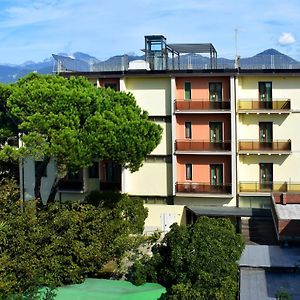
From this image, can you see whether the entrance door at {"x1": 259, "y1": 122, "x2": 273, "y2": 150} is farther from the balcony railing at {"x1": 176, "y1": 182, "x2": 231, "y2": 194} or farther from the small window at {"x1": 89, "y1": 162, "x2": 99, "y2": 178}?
the small window at {"x1": 89, "y1": 162, "x2": 99, "y2": 178}

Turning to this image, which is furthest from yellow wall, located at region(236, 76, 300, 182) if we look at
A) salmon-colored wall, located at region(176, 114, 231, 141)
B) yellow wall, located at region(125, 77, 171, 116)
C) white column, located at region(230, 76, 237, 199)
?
yellow wall, located at region(125, 77, 171, 116)

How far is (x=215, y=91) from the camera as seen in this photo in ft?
107

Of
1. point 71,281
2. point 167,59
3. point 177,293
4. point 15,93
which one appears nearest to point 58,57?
point 167,59

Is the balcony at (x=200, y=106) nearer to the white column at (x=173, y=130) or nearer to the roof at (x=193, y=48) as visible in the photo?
the white column at (x=173, y=130)

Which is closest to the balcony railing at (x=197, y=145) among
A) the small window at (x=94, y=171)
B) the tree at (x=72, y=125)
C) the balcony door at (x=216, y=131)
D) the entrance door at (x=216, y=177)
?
the balcony door at (x=216, y=131)

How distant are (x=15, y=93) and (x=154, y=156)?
10.4 meters

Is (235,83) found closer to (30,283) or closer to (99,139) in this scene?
(99,139)

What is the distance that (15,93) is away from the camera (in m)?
25.6

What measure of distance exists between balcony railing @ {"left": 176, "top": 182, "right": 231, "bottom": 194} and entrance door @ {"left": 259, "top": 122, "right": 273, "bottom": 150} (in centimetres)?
322

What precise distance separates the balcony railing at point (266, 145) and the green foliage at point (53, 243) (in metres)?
10.9

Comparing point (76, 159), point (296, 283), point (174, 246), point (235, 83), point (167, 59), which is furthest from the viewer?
point (167, 59)

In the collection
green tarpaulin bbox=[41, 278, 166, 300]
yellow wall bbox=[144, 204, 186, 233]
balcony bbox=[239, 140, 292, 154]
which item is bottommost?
green tarpaulin bbox=[41, 278, 166, 300]

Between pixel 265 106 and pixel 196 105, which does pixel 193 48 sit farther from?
pixel 265 106

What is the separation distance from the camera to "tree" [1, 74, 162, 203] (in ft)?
79.2
